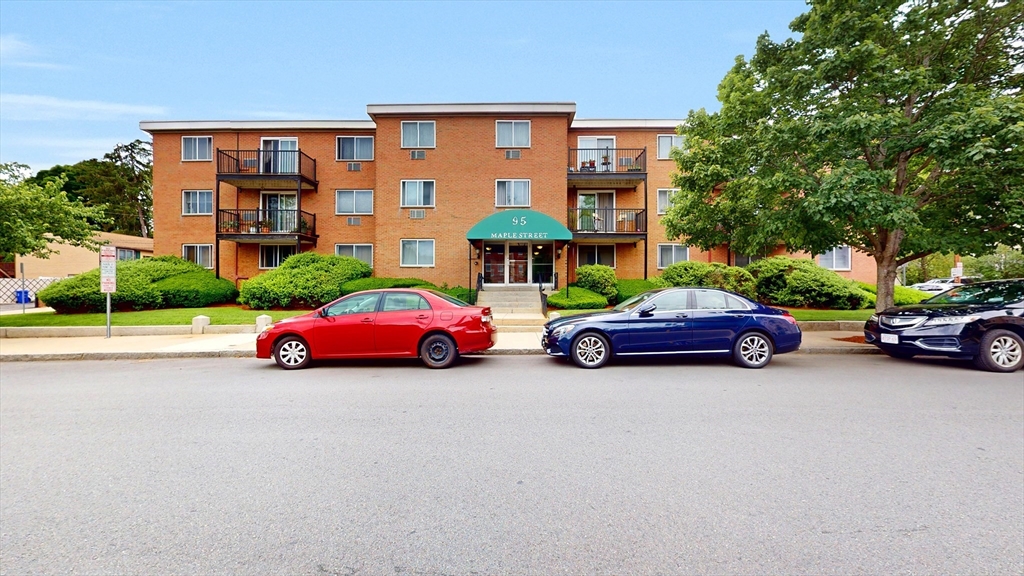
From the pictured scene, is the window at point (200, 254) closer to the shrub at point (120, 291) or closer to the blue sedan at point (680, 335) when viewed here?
the shrub at point (120, 291)

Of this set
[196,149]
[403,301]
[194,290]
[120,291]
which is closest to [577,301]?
[403,301]

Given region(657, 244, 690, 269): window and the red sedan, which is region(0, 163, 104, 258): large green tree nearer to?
the red sedan

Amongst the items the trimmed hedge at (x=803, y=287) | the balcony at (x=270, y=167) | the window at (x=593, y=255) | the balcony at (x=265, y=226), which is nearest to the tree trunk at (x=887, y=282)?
the trimmed hedge at (x=803, y=287)

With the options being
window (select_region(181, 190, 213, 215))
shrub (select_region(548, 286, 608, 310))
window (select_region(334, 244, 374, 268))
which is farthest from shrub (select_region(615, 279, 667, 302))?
window (select_region(181, 190, 213, 215))

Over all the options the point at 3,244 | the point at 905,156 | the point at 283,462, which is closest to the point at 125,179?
the point at 3,244

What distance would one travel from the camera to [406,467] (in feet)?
12.9

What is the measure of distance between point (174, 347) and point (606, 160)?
18.4 meters

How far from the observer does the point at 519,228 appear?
17.3m

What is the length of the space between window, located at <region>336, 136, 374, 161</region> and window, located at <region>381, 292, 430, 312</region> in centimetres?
1610

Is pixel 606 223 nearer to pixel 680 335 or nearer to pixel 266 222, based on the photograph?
pixel 680 335

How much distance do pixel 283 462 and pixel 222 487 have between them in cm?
54

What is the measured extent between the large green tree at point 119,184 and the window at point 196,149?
32.0 metres

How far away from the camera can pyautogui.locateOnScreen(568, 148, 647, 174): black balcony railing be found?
69.5 feet

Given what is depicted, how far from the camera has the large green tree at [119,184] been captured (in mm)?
46406
